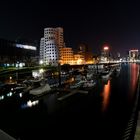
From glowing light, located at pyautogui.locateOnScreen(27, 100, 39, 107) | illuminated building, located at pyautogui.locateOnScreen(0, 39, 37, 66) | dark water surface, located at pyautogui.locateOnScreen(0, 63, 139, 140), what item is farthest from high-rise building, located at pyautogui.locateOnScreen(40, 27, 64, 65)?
dark water surface, located at pyautogui.locateOnScreen(0, 63, 139, 140)

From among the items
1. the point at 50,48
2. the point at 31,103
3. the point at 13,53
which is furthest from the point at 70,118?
the point at 50,48

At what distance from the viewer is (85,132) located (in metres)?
22.3

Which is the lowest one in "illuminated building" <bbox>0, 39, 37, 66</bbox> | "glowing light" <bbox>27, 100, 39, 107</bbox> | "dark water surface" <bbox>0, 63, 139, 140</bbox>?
"dark water surface" <bbox>0, 63, 139, 140</bbox>

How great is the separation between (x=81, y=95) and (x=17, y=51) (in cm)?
7644

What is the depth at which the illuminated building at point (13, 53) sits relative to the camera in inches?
3743

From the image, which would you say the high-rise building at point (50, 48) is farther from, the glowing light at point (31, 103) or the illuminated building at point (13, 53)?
the glowing light at point (31, 103)

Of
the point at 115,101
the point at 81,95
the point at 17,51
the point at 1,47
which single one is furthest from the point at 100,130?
the point at 17,51

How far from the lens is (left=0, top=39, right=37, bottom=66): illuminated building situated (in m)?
95.1

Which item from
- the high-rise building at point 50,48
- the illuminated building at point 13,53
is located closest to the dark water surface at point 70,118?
the illuminated building at point 13,53

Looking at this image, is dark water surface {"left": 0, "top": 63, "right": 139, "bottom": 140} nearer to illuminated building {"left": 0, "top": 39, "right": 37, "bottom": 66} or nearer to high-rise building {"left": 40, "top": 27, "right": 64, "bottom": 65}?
illuminated building {"left": 0, "top": 39, "right": 37, "bottom": 66}

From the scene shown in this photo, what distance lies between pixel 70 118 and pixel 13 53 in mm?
84354

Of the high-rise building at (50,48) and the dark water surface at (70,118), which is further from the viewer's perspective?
the high-rise building at (50,48)

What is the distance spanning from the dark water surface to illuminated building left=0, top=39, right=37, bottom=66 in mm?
63604

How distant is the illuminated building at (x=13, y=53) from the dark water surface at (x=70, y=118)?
6360cm
